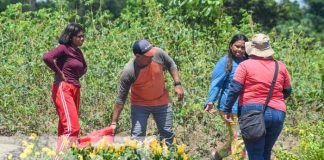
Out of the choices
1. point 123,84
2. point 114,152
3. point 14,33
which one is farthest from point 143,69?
point 14,33

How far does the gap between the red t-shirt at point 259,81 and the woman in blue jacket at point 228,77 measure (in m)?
0.63

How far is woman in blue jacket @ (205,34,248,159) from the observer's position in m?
6.14

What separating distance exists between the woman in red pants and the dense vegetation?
1.52 meters

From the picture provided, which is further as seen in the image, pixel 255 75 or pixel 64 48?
pixel 64 48

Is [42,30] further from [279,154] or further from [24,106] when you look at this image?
[279,154]

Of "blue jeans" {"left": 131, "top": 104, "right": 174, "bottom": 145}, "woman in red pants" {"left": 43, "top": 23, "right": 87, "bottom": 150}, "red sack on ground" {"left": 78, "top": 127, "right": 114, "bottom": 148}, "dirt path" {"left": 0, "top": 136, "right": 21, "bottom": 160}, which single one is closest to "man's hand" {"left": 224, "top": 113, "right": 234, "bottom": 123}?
"blue jeans" {"left": 131, "top": 104, "right": 174, "bottom": 145}

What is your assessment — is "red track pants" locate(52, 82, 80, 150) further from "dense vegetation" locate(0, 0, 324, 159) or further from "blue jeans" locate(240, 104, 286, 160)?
"blue jeans" locate(240, 104, 286, 160)

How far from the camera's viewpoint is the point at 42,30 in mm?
10039

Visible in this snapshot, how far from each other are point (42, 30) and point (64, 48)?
12.2ft

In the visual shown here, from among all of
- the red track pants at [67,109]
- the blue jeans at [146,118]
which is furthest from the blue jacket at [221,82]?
the red track pants at [67,109]

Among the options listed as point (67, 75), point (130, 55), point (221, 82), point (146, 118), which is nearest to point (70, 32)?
point (67, 75)

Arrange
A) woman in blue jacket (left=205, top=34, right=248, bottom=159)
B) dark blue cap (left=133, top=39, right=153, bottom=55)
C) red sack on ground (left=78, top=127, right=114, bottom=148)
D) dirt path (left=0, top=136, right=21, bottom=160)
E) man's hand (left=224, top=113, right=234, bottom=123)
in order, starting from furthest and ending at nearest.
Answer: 1. dirt path (left=0, top=136, right=21, bottom=160)
2. woman in blue jacket (left=205, top=34, right=248, bottom=159)
3. man's hand (left=224, top=113, right=234, bottom=123)
4. dark blue cap (left=133, top=39, right=153, bottom=55)
5. red sack on ground (left=78, top=127, right=114, bottom=148)

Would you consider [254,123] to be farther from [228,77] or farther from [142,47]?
[142,47]

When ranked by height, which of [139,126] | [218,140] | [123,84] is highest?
[123,84]
